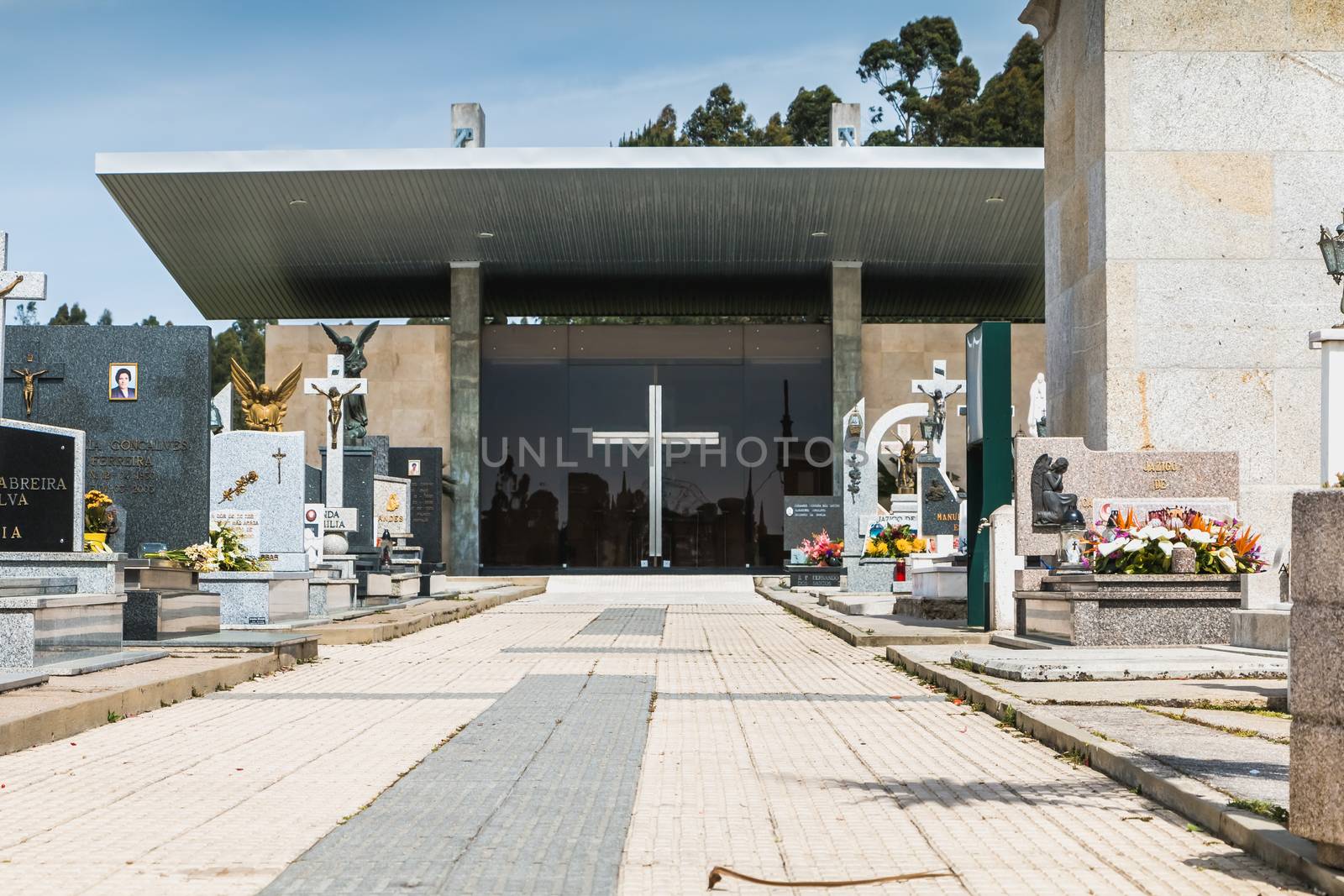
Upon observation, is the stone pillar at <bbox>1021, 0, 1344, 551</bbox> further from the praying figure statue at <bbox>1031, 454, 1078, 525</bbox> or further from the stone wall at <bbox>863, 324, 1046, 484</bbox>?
the stone wall at <bbox>863, 324, 1046, 484</bbox>

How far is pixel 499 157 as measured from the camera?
38.1 metres

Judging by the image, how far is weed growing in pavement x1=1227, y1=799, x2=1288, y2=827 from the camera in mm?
5349

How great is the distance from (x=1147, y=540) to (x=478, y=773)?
827 centimetres

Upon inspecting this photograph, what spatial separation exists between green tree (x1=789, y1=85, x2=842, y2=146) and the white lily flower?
205ft

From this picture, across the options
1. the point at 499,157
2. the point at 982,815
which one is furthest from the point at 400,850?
the point at 499,157

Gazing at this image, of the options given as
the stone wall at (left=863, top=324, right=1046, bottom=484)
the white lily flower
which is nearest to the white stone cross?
the stone wall at (left=863, top=324, right=1046, bottom=484)

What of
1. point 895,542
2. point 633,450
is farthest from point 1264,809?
point 633,450

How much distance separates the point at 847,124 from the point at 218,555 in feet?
98.6

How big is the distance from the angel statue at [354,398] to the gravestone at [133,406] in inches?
819

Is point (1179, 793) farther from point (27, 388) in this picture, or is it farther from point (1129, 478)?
point (27, 388)

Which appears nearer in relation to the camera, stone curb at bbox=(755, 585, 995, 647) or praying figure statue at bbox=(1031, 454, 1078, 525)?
praying figure statue at bbox=(1031, 454, 1078, 525)

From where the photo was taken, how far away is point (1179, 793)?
235 inches

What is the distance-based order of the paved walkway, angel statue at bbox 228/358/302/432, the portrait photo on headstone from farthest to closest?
angel statue at bbox 228/358/302/432, the portrait photo on headstone, the paved walkway

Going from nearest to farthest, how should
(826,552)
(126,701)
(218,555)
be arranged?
(126,701)
(218,555)
(826,552)
